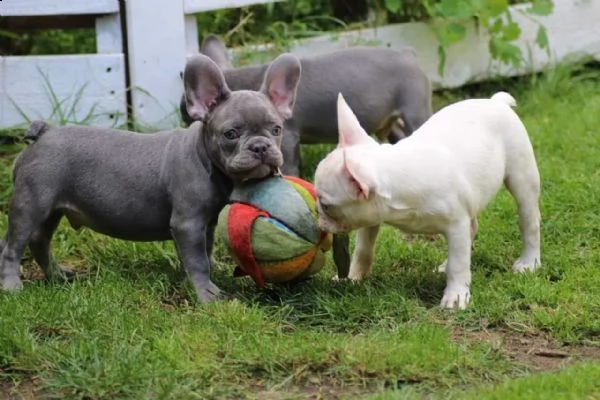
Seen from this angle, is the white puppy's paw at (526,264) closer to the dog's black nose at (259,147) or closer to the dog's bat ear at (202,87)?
the dog's black nose at (259,147)

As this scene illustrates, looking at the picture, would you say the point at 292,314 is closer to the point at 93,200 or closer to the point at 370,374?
the point at 370,374

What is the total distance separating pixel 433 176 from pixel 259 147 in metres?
0.76

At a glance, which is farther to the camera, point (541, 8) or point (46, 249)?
point (541, 8)

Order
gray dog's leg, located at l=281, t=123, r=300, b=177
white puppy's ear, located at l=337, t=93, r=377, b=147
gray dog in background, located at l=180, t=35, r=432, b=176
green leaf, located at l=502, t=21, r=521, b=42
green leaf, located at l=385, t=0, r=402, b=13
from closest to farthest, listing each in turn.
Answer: white puppy's ear, located at l=337, t=93, r=377, b=147 → gray dog's leg, located at l=281, t=123, r=300, b=177 → gray dog in background, located at l=180, t=35, r=432, b=176 → green leaf, located at l=385, t=0, r=402, b=13 → green leaf, located at l=502, t=21, r=521, b=42

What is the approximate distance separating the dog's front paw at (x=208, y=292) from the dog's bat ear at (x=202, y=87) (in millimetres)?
746

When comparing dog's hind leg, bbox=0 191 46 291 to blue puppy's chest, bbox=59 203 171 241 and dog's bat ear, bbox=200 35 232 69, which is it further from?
dog's bat ear, bbox=200 35 232 69

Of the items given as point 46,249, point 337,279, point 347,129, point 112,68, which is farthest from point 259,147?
point 112,68

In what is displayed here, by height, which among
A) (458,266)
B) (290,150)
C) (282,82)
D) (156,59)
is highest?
(282,82)

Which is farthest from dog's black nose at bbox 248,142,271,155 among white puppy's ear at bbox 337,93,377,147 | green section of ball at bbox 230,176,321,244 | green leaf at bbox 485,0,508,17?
green leaf at bbox 485,0,508,17

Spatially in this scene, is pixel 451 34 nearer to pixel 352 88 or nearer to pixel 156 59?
pixel 352 88

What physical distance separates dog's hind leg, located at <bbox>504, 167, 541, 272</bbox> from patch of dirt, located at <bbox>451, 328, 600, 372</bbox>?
29.3 inches

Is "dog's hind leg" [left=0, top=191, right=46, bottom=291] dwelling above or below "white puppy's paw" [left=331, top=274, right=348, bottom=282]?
above

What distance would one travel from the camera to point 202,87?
5.02 meters

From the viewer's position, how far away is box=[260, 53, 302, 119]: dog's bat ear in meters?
5.12
